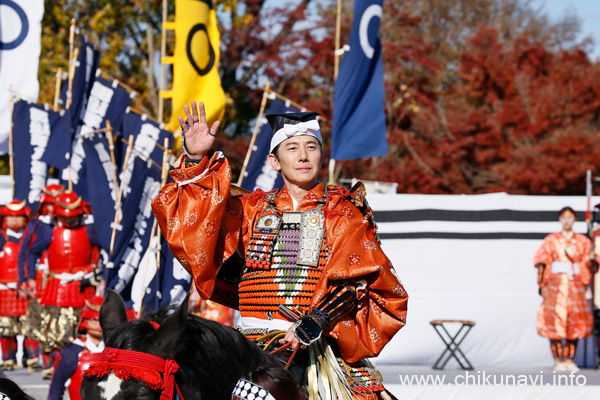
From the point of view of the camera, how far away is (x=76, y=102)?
29.2 feet

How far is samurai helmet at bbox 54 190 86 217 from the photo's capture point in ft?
27.6

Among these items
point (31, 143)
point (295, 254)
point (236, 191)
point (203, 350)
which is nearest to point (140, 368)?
point (203, 350)

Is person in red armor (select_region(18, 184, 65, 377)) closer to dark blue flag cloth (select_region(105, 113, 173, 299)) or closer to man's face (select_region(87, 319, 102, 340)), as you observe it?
dark blue flag cloth (select_region(105, 113, 173, 299))

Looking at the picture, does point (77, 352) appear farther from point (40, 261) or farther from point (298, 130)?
point (298, 130)

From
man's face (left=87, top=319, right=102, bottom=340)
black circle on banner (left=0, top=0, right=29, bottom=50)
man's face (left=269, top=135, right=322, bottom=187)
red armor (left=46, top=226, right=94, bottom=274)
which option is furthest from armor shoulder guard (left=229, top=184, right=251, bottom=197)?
black circle on banner (left=0, top=0, right=29, bottom=50)

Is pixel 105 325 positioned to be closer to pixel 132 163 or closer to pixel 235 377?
pixel 235 377

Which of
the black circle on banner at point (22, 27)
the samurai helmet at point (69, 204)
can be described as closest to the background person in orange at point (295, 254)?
the samurai helmet at point (69, 204)

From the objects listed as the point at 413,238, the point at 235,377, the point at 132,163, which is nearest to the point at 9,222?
the point at 132,163

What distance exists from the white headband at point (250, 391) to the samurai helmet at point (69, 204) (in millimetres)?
6515

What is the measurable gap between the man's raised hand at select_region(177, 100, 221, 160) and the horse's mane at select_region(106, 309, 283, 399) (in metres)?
0.55

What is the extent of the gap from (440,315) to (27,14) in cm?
590

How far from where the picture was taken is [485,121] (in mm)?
15414

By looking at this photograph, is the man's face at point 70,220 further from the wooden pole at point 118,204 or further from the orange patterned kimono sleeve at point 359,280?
the orange patterned kimono sleeve at point 359,280

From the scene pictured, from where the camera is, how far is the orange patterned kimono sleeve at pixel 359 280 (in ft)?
9.03
